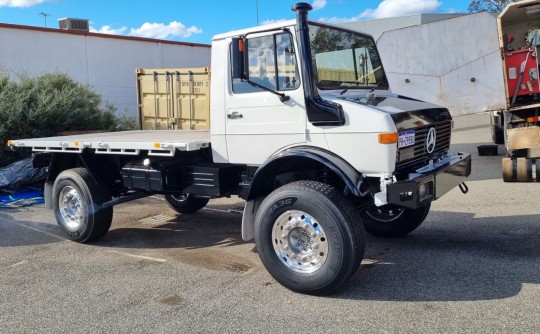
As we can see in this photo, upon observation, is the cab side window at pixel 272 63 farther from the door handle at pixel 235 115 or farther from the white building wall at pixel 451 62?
the white building wall at pixel 451 62

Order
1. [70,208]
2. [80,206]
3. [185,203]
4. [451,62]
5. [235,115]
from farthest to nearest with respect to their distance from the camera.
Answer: [451,62] < [185,203] < [70,208] < [80,206] < [235,115]

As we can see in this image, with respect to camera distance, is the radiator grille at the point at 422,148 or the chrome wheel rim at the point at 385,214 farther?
the chrome wheel rim at the point at 385,214

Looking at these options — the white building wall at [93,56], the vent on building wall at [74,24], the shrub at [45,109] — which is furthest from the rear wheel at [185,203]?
the vent on building wall at [74,24]

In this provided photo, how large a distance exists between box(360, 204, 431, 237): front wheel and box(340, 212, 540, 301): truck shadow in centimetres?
11

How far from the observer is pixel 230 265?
5469 mm

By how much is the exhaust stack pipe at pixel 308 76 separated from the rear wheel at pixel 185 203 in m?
3.61

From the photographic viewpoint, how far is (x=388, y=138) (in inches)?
170

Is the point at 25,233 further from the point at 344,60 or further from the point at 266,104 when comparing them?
the point at 344,60

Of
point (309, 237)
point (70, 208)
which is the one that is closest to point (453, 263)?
point (309, 237)

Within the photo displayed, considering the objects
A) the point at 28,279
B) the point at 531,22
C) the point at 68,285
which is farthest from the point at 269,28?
the point at 531,22

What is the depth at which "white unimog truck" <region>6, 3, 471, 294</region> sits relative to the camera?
439cm

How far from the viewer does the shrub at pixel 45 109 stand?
426 inches

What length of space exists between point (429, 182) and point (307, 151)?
1103mm

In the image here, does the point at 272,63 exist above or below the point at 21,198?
above
